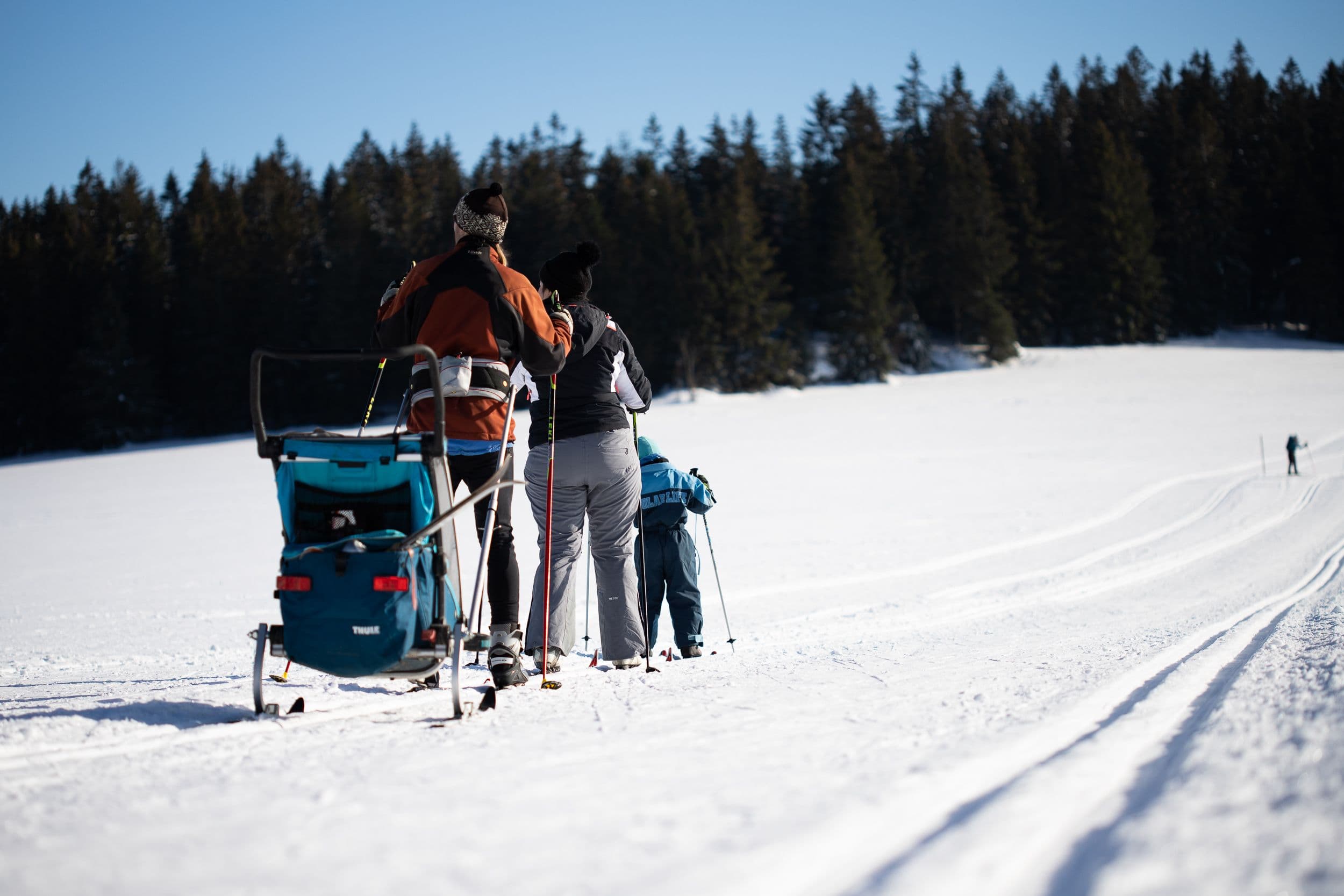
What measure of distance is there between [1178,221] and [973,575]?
59.0m

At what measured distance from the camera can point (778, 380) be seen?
43500 millimetres

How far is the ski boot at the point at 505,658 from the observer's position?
3.60 meters

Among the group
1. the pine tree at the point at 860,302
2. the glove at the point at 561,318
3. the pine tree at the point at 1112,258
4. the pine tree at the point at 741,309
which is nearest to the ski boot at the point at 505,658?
the glove at the point at 561,318

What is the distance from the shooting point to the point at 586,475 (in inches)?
167

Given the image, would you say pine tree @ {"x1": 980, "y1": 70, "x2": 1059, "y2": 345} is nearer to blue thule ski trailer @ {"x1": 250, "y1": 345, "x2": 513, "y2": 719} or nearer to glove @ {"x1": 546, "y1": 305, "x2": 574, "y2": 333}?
glove @ {"x1": 546, "y1": 305, "x2": 574, "y2": 333}

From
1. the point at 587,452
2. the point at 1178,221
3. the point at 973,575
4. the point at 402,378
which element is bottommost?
the point at 973,575

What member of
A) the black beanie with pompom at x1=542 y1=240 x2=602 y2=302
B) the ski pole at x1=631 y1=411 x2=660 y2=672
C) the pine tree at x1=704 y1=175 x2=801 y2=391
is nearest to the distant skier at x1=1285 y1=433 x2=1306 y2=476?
the ski pole at x1=631 y1=411 x2=660 y2=672

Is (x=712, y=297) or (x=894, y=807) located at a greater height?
(x=712, y=297)

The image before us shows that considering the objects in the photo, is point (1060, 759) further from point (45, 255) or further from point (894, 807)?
point (45, 255)

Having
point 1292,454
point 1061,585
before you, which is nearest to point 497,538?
point 1061,585

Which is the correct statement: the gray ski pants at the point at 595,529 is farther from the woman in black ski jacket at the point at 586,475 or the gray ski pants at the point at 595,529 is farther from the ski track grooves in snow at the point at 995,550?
the ski track grooves in snow at the point at 995,550

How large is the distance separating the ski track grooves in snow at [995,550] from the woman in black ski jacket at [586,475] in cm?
424

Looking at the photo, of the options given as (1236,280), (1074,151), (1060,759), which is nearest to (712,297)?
(1074,151)

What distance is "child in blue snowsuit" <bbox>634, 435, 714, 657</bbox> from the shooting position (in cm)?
564
